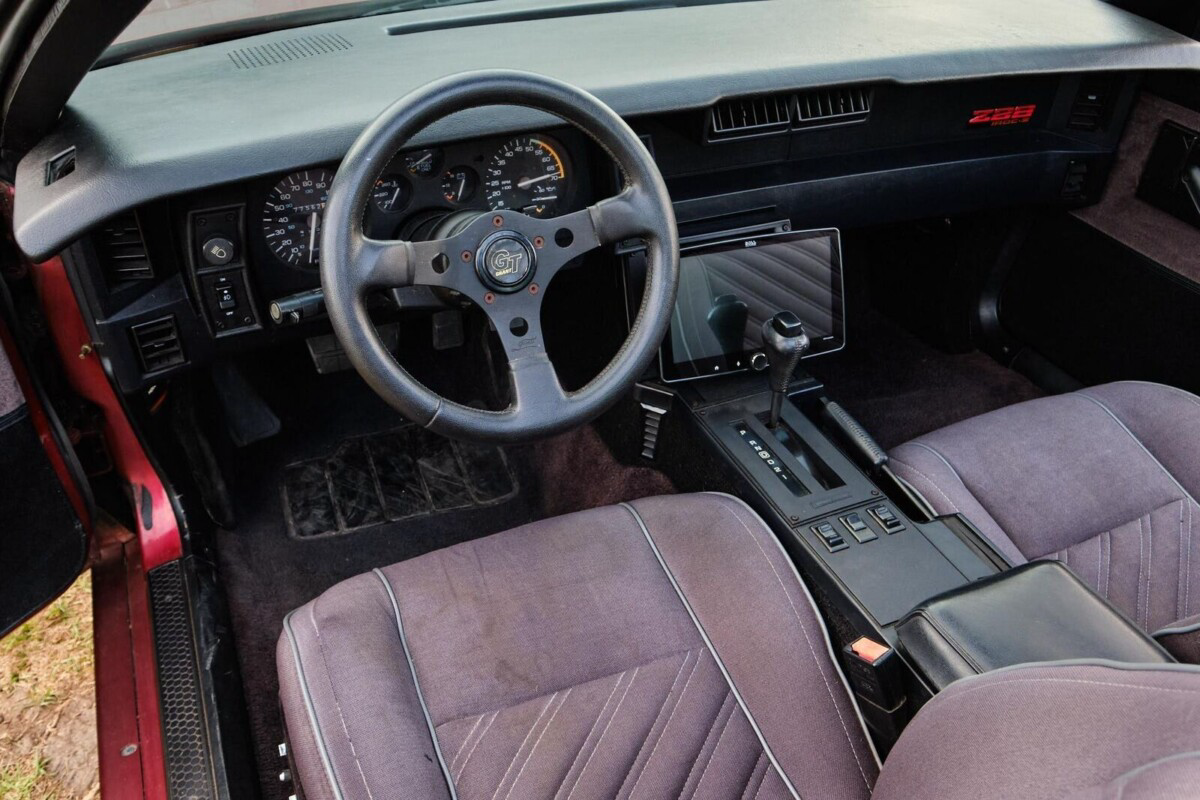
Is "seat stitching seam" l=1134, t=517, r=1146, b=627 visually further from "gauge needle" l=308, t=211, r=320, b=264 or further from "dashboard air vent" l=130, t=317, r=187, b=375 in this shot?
"dashboard air vent" l=130, t=317, r=187, b=375

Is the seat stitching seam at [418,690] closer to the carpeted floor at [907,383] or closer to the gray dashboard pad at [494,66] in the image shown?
the gray dashboard pad at [494,66]

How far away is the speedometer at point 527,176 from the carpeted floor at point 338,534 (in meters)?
0.71

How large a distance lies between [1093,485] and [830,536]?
20.3 inches

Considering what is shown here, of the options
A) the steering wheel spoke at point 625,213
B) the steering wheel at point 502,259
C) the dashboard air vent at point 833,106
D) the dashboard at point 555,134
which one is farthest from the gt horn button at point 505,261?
the dashboard air vent at point 833,106

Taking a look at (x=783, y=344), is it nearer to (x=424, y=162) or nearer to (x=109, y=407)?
(x=424, y=162)

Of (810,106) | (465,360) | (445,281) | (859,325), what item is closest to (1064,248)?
(859,325)

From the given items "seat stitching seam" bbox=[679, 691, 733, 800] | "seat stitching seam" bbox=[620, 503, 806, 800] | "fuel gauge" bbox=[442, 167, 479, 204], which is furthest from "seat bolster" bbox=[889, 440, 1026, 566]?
"fuel gauge" bbox=[442, 167, 479, 204]

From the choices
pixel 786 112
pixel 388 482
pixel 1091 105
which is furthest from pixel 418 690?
pixel 1091 105

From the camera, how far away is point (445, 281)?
4.28 feet

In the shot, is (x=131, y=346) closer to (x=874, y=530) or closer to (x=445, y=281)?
(x=445, y=281)

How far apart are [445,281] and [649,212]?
0.31m

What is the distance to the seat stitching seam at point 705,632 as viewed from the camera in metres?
1.27

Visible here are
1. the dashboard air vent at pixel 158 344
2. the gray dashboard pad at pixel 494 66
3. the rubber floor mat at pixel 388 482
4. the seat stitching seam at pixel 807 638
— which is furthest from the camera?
the rubber floor mat at pixel 388 482

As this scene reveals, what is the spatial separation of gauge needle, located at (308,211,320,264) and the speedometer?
30 cm
